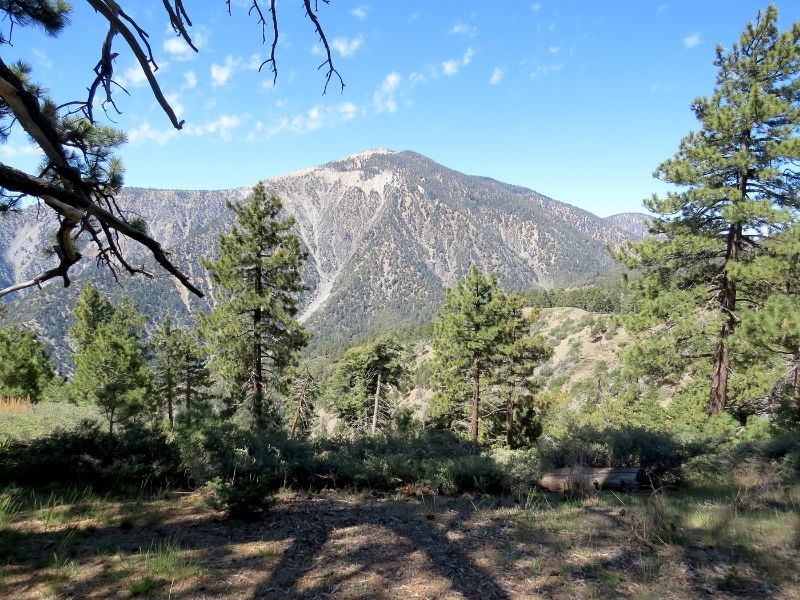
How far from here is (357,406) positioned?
30156 mm

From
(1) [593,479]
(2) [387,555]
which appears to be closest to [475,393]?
(1) [593,479]

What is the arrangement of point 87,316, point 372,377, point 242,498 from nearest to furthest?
point 242,498, point 87,316, point 372,377

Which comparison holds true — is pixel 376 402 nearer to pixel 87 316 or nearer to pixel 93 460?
pixel 87 316

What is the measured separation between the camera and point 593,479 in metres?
7.22

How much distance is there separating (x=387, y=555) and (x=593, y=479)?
4425 mm

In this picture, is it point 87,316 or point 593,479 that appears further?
point 87,316

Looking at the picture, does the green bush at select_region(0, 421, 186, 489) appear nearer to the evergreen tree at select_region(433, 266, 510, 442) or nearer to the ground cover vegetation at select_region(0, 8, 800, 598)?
the ground cover vegetation at select_region(0, 8, 800, 598)

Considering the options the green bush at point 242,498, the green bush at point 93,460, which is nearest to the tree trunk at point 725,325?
the green bush at point 242,498

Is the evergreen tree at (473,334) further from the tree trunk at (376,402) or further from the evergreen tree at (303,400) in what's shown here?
the evergreen tree at (303,400)

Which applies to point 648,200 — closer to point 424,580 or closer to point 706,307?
point 706,307

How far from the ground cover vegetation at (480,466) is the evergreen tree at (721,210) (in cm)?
5

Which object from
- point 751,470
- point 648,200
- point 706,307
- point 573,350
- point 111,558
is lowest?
point 573,350

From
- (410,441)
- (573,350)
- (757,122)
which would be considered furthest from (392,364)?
(573,350)

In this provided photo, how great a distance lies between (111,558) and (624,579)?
428 centimetres
